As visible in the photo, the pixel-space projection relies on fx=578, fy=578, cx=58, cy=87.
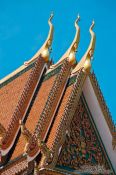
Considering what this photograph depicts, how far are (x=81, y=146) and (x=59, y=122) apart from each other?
0.62 meters

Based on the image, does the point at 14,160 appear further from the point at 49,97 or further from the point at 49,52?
the point at 49,52

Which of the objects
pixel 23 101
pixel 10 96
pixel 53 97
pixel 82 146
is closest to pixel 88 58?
pixel 53 97

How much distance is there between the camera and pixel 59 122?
8.77 metres

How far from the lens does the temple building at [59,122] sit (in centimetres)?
840

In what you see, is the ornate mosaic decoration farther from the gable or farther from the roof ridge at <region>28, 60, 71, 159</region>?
the roof ridge at <region>28, 60, 71, 159</region>

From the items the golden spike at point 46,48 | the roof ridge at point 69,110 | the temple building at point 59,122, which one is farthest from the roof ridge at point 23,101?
the roof ridge at point 69,110

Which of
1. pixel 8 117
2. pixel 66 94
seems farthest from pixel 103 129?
pixel 8 117

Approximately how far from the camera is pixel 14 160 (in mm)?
8734

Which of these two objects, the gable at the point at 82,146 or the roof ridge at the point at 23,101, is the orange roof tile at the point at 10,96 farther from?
the gable at the point at 82,146

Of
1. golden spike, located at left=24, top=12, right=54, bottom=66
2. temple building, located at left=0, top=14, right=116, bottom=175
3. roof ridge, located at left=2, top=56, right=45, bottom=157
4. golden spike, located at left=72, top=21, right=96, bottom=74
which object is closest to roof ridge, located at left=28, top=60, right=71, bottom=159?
temple building, located at left=0, top=14, right=116, bottom=175

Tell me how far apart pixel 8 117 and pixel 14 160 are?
3.91ft

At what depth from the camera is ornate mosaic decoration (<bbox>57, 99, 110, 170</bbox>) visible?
877 cm

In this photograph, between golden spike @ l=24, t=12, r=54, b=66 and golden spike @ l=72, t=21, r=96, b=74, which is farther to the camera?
golden spike @ l=24, t=12, r=54, b=66

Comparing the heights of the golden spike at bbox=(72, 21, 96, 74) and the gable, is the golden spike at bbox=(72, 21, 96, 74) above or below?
above
